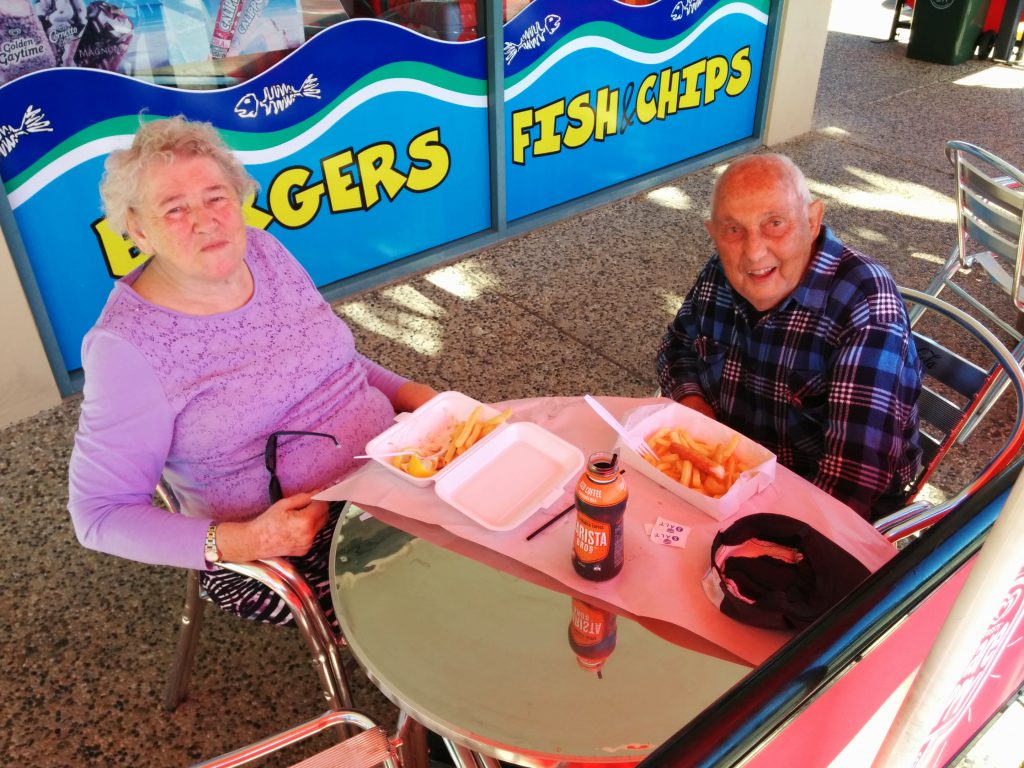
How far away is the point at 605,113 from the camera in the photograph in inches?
205

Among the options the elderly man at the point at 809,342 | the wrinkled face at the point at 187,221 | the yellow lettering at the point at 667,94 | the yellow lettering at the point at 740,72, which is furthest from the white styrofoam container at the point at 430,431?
the yellow lettering at the point at 740,72

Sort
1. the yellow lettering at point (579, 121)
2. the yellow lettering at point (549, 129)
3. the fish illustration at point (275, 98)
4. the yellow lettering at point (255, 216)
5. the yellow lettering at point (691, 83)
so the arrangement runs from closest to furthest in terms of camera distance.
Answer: the fish illustration at point (275, 98), the yellow lettering at point (255, 216), the yellow lettering at point (549, 129), the yellow lettering at point (579, 121), the yellow lettering at point (691, 83)

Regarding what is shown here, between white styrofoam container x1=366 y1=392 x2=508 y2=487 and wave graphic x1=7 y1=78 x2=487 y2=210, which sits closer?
white styrofoam container x1=366 y1=392 x2=508 y2=487

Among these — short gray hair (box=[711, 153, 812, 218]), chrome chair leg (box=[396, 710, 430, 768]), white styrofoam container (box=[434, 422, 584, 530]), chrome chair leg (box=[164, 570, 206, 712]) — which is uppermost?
short gray hair (box=[711, 153, 812, 218])

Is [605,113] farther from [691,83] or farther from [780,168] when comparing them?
[780,168]

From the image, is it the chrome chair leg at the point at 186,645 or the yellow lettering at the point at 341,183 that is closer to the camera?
the chrome chair leg at the point at 186,645

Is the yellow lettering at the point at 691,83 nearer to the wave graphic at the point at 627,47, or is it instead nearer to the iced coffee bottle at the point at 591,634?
the wave graphic at the point at 627,47

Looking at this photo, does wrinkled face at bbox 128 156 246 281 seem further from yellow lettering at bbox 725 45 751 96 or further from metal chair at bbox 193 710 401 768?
yellow lettering at bbox 725 45 751 96

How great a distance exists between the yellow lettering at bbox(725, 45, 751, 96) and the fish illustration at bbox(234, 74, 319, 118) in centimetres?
318

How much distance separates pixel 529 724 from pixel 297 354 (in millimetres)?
1126

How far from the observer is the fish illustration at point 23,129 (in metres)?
3.17

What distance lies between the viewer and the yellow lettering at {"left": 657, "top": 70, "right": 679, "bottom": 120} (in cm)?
543

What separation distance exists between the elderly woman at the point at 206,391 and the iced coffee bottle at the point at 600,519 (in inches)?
25.0

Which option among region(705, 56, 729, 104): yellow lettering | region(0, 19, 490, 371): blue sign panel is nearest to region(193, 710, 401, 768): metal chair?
region(0, 19, 490, 371): blue sign panel
